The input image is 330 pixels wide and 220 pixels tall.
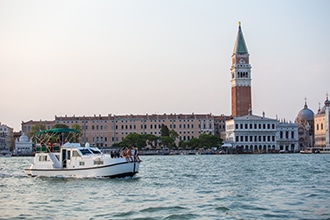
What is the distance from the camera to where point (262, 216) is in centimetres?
1672

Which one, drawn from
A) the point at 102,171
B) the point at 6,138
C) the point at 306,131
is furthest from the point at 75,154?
the point at 306,131

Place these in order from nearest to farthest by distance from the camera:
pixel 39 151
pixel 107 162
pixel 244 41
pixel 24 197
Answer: pixel 24 197 < pixel 107 162 < pixel 39 151 < pixel 244 41

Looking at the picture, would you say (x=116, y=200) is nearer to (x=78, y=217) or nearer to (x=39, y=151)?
(x=78, y=217)

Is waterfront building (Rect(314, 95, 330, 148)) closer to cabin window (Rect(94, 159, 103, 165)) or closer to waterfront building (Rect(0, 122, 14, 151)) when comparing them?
waterfront building (Rect(0, 122, 14, 151))

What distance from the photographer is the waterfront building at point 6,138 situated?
420ft

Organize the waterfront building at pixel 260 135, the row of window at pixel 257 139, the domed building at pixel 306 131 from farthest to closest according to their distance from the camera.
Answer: the domed building at pixel 306 131, the row of window at pixel 257 139, the waterfront building at pixel 260 135

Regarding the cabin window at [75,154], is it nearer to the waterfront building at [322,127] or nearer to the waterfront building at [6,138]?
the waterfront building at [322,127]

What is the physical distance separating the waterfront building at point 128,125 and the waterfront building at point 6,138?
11.4 meters

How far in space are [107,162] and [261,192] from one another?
8754mm

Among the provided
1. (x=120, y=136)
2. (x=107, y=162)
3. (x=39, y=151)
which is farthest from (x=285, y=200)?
(x=120, y=136)

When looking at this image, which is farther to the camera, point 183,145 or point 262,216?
point 183,145

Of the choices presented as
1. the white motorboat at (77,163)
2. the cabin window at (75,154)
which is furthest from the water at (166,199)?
the cabin window at (75,154)

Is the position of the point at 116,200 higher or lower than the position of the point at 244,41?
lower

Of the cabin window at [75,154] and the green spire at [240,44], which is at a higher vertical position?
the green spire at [240,44]
